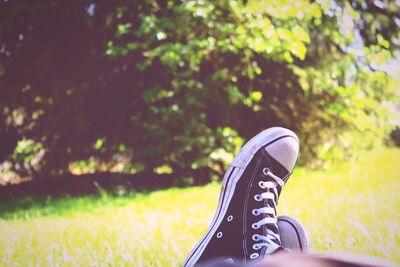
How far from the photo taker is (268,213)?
1572 mm

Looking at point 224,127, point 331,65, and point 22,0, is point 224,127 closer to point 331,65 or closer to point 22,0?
point 331,65

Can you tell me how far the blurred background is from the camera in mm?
2768

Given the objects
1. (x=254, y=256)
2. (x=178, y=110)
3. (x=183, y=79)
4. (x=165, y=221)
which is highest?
(x=254, y=256)

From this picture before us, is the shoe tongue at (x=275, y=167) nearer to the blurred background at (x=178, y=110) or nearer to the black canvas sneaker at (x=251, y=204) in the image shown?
the black canvas sneaker at (x=251, y=204)

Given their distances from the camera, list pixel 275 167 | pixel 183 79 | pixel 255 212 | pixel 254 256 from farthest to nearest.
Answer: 1. pixel 183 79
2. pixel 275 167
3. pixel 255 212
4. pixel 254 256

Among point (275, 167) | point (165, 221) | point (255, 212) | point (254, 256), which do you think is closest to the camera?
point (254, 256)

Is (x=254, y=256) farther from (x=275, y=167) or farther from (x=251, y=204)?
(x=275, y=167)

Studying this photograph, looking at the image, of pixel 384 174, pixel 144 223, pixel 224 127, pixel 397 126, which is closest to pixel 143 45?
pixel 224 127

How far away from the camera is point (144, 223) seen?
2561 millimetres

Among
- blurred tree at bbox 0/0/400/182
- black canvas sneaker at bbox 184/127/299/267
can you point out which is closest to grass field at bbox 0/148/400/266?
black canvas sneaker at bbox 184/127/299/267

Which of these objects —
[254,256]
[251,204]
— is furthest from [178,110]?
[254,256]

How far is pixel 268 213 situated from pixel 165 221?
3.72 ft

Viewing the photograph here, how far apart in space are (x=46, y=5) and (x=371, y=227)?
2.63 meters

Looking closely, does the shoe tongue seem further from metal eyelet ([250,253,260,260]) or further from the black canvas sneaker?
metal eyelet ([250,253,260,260])
